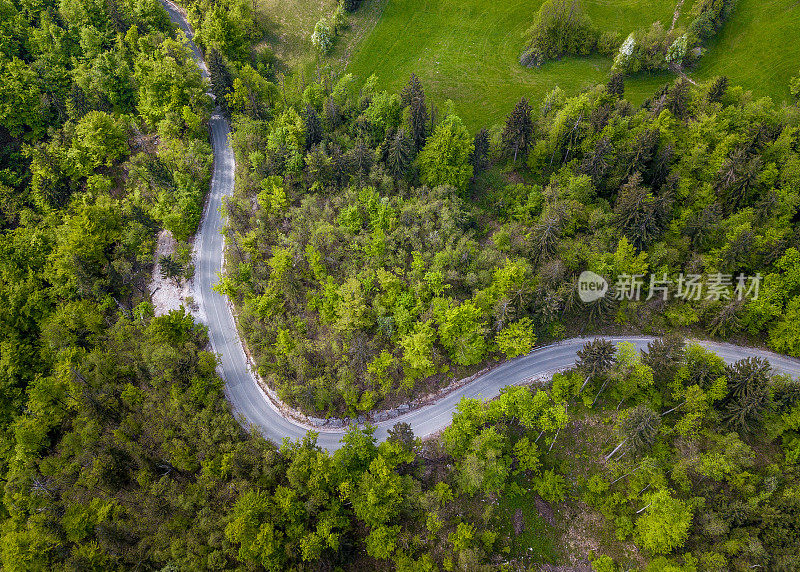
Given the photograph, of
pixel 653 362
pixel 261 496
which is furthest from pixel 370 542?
pixel 653 362

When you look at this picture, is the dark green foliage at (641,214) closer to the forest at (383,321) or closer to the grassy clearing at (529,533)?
the forest at (383,321)

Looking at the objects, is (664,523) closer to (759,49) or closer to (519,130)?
(519,130)

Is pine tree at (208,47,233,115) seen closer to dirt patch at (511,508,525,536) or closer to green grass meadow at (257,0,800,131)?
green grass meadow at (257,0,800,131)

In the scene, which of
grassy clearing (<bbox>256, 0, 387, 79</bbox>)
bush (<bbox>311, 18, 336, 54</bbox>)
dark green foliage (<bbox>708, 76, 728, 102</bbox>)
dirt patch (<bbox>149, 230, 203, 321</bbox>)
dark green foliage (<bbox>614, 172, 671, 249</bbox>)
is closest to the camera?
dark green foliage (<bbox>614, 172, 671, 249</bbox>)

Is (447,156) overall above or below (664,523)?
above

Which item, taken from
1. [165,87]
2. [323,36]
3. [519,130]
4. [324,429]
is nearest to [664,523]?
[324,429]

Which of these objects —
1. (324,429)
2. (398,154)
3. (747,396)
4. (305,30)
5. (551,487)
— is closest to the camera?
(747,396)

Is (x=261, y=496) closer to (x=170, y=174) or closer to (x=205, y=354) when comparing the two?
(x=205, y=354)

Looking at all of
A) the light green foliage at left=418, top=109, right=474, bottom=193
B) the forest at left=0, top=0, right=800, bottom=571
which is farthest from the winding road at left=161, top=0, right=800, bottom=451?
the light green foliage at left=418, top=109, right=474, bottom=193
